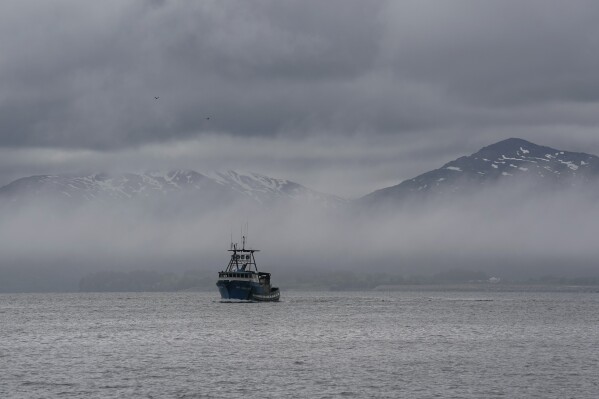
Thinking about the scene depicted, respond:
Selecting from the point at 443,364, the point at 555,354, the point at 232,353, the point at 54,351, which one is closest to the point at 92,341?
the point at 54,351

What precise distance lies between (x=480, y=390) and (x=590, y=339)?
2760 inches

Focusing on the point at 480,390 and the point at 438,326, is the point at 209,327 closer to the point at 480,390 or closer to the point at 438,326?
the point at 438,326

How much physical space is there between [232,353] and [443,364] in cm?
2977

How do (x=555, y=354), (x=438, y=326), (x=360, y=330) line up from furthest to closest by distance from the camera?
(x=438, y=326) → (x=360, y=330) → (x=555, y=354)

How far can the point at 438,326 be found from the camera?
189m

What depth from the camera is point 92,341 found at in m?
148

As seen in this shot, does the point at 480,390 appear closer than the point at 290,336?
Yes

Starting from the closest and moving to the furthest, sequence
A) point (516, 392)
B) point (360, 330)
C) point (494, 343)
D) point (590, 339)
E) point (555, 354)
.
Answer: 1. point (516, 392)
2. point (555, 354)
3. point (494, 343)
4. point (590, 339)
5. point (360, 330)

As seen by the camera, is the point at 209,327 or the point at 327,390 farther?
the point at 209,327

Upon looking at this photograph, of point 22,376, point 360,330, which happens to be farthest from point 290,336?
point 22,376

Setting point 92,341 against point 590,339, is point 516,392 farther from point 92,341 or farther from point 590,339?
point 92,341

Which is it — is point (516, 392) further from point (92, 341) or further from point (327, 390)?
point (92, 341)

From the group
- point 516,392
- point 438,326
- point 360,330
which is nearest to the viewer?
point 516,392

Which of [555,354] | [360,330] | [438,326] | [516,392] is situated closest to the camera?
[516,392]
